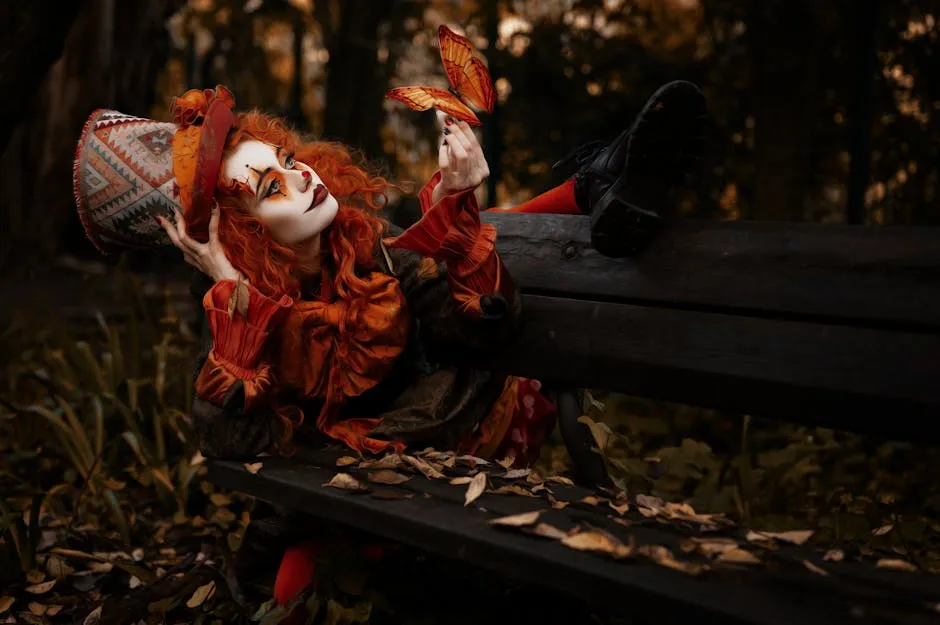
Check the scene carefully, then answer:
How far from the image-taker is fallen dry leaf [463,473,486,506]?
1.94 metres

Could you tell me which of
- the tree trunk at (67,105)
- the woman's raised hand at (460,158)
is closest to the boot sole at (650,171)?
the woman's raised hand at (460,158)

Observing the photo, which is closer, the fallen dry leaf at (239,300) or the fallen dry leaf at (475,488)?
the fallen dry leaf at (475,488)

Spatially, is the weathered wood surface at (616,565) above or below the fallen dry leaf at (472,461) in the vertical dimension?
above

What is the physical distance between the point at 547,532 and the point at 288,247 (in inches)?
37.1

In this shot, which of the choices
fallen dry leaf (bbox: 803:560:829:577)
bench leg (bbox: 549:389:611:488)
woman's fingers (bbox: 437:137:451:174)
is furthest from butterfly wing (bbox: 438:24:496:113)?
fallen dry leaf (bbox: 803:560:829:577)

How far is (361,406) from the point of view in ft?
7.97

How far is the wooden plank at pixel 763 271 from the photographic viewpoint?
1.75 meters

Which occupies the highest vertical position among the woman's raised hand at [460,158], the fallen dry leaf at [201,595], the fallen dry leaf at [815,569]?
the woman's raised hand at [460,158]

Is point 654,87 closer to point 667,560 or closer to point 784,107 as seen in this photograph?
point 784,107

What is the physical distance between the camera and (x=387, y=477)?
2.08m

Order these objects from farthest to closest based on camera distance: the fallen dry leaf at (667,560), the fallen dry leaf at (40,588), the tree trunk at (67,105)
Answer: the tree trunk at (67,105)
the fallen dry leaf at (40,588)
the fallen dry leaf at (667,560)

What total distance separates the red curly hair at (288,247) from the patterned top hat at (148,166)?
0.19ft

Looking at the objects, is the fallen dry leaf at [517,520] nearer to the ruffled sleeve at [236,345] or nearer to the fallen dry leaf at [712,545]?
the fallen dry leaf at [712,545]

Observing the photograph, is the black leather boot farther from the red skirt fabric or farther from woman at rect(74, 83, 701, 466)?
the red skirt fabric
